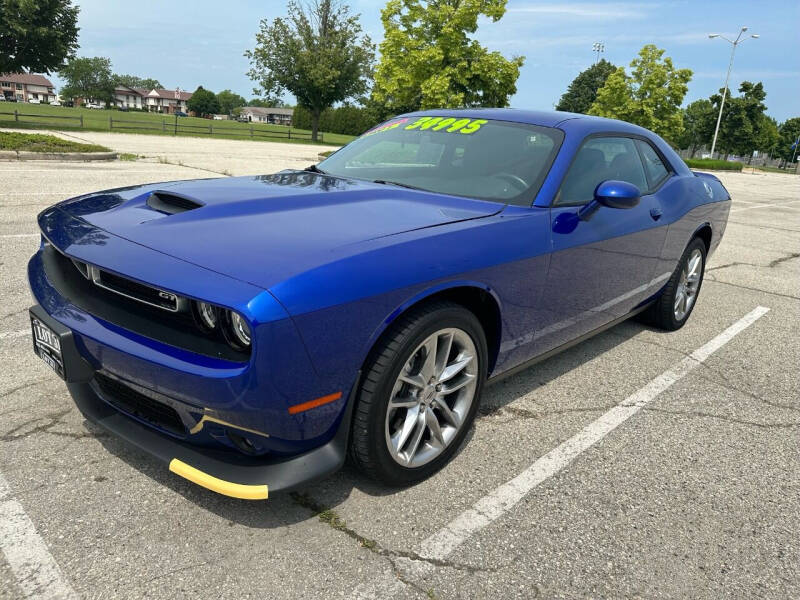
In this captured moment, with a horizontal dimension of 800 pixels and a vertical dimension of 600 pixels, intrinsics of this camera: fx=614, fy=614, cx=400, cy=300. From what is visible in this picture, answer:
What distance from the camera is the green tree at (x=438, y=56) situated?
24141mm

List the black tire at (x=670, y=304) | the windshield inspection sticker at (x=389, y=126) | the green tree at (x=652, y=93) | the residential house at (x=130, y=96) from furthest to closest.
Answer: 1. the residential house at (x=130, y=96)
2. the green tree at (x=652, y=93)
3. the black tire at (x=670, y=304)
4. the windshield inspection sticker at (x=389, y=126)

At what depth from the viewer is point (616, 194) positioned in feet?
9.87

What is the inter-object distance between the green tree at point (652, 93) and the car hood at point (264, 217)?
38.6m

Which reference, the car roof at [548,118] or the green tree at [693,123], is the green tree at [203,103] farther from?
the car roof at [548,118]

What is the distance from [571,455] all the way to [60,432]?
227 centimetres

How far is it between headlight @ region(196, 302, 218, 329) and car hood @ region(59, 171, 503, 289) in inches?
5.3

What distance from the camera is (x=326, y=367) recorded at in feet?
6.38

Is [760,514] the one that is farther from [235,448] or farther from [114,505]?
[114,505]

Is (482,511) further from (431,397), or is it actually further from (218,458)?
(218,458)

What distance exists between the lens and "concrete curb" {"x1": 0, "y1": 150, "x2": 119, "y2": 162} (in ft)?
41.3

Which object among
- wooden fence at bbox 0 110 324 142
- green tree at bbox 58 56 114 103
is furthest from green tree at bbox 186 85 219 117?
wooden fence at bbox 0 110 324 142

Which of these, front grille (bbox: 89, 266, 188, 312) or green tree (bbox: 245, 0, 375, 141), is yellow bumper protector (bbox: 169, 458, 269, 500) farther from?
green tree (bbox: 245, 0, 375, 141)

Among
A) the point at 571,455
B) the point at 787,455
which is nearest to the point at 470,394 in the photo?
the point at 571,455

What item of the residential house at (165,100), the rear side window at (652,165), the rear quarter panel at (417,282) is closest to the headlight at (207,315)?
the rear quarter panel at (417,282)
